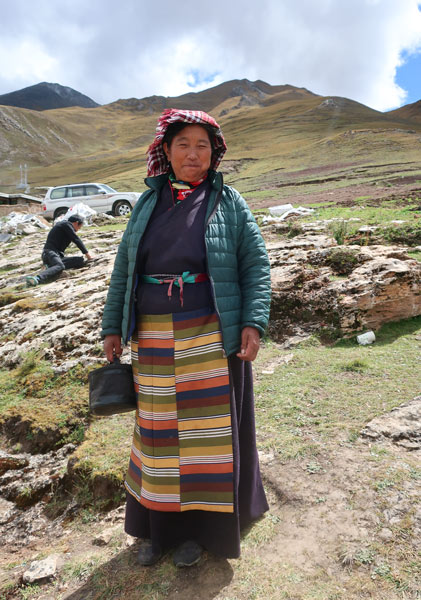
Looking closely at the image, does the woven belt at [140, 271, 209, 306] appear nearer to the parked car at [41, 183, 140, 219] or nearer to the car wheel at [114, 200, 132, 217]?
the parked car at [41, 183, 140, 219]

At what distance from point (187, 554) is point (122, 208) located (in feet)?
50.3

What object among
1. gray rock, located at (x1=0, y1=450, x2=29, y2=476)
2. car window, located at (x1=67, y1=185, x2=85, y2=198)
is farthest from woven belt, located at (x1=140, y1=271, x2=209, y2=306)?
car window, located at (x1=67, y1=185, x2=85, y2=198)

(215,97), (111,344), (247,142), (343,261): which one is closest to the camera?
(111,344)

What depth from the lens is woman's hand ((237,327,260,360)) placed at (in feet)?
6.02

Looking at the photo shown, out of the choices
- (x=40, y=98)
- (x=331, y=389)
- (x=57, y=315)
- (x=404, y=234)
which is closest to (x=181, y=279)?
(x=331, y=389)

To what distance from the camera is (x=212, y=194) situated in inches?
76.3

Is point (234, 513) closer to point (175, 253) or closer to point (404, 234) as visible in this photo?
point (175, 253)

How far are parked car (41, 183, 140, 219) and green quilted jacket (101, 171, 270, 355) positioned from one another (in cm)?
1455

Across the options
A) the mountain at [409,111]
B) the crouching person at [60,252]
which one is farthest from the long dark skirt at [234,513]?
the mountain at [409,111]

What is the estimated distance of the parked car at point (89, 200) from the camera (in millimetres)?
15977

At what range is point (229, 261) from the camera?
186 cm

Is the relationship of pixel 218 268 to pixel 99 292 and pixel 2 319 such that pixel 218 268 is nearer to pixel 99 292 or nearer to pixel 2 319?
pixel 99 292

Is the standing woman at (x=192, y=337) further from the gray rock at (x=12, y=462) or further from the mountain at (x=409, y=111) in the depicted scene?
the mountain at (x=409, y=111)

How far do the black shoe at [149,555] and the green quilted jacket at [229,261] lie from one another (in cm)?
107
